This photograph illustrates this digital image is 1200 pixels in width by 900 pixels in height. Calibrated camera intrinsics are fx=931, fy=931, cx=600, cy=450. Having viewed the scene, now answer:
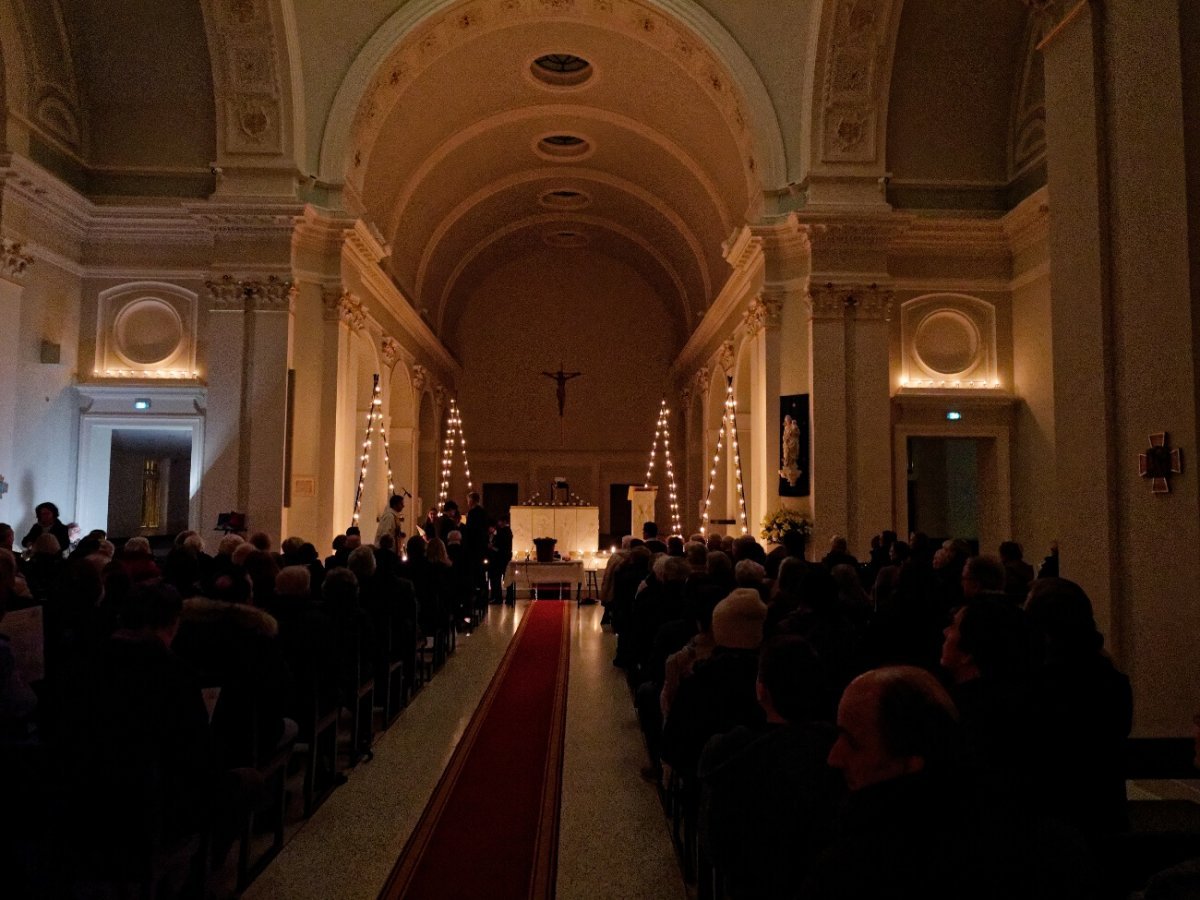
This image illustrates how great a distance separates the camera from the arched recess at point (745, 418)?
15508mm

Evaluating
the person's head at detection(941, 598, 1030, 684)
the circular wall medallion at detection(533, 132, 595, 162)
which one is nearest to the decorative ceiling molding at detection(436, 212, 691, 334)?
the circular wall medallion at detection(533, 132, 595, 162)

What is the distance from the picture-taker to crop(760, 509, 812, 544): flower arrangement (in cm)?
1351

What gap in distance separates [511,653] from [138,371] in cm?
811

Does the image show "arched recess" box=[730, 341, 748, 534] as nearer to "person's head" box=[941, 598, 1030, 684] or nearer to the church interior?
the church interior

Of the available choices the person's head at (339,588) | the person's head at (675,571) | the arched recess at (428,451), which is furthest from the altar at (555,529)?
the person's head at (339,588)

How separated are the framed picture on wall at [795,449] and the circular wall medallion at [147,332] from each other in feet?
30.9

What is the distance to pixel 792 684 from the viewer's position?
2625 mm

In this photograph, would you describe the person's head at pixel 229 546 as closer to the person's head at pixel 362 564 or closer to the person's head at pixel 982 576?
the person's head at pixel 362 564

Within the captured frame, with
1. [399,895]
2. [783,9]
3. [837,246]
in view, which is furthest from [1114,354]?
[783,9]

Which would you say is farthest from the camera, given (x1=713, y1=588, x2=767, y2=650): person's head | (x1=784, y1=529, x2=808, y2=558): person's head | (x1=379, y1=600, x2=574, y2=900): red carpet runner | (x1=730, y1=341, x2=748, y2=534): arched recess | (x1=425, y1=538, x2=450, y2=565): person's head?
(x1=730, y1=341, x2=748, y2=534): arched recess

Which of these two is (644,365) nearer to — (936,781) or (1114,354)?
(1114,354)

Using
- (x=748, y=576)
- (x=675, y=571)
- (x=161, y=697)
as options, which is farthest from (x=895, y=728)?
(x=675, y=571)

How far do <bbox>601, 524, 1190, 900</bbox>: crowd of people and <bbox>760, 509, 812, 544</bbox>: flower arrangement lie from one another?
24.6 ft

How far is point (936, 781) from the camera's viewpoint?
5.64 ft
